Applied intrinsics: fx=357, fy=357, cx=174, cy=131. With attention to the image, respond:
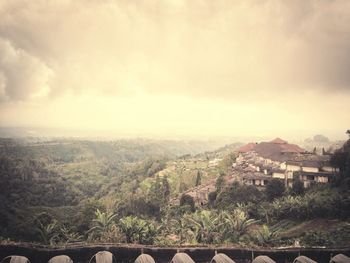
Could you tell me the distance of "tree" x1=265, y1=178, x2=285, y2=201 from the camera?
21500 mm

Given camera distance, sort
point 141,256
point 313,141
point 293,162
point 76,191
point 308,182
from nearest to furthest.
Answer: point 141,256 < point 308,182 < point 293,162 < point 76,191 < point 313,141

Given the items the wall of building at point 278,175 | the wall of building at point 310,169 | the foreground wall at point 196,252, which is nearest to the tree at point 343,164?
the wall of building at point 310,169

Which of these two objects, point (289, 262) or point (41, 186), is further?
point (41, 186)

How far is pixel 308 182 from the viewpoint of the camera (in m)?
22.1

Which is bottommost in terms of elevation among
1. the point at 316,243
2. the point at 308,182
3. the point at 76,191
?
the point at 76,191

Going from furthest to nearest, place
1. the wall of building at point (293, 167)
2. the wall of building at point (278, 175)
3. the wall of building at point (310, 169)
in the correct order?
the wall of building at point (278, 175), the wall of building at point (293, 167), the wall of building at point (310, 169)

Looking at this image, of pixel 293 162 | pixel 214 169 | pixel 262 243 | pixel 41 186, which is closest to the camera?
pixel 262 243

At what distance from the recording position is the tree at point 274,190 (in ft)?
70.5

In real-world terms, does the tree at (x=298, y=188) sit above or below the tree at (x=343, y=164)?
below

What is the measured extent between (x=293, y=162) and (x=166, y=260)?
14885 millimetres

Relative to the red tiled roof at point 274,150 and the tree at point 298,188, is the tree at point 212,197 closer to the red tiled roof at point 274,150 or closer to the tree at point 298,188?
the tree at point 298,188

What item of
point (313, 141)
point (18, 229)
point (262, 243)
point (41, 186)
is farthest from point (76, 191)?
point (313, 141)

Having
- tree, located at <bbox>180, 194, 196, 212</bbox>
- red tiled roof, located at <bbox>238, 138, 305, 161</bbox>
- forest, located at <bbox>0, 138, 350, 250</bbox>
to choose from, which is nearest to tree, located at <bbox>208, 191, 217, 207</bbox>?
forest, located at <bbox>0, 138, 350, 250</bbox>

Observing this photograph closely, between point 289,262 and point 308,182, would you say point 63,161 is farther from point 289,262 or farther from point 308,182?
point 289,262
